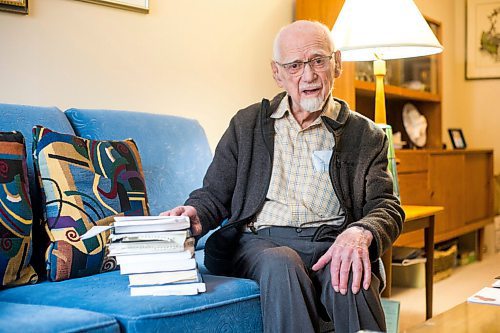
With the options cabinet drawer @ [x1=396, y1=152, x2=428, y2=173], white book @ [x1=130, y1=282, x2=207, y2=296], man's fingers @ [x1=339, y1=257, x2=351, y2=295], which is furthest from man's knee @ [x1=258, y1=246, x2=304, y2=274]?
cabinet drawer @ [x1=396, y1=152, x2=428, y2=173]

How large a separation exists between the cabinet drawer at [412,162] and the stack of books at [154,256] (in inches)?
93.8

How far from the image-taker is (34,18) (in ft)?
7.92

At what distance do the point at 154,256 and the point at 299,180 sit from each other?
0.59 metres

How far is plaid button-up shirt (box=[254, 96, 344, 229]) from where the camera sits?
214 cm

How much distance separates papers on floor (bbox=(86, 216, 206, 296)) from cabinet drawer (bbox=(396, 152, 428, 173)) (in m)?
2.38

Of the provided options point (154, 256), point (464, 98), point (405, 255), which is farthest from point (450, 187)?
point (154, 256)

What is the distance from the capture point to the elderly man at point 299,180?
81.0 inches

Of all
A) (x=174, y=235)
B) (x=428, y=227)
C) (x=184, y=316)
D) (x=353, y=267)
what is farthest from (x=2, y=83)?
(x=428, y=227)

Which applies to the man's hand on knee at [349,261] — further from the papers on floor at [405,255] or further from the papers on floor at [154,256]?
the papers on floor at [405,255]

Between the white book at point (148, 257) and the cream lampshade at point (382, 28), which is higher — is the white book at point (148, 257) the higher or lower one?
the lower one

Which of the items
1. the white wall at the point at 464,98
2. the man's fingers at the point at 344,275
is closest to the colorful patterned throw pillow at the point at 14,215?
the man's fingers at the point at 344,275

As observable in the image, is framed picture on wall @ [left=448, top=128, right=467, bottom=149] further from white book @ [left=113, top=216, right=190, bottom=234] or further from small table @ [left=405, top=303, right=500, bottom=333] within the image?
white book @ [left=113, top=216, right=190, bottom=234]

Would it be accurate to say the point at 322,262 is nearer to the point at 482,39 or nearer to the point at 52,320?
the point at 52,320

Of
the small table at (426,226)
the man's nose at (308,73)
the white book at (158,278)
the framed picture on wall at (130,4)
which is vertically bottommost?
the small table at (426,226)
